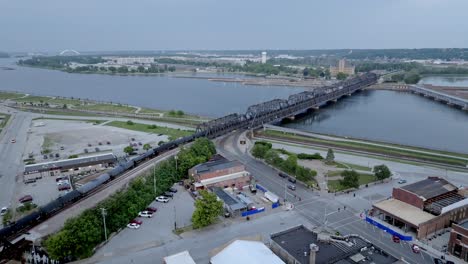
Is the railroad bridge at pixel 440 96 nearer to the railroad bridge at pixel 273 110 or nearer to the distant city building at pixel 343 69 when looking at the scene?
the railroad bridge at pixel 273 110

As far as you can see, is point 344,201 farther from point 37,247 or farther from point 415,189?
point 37,247

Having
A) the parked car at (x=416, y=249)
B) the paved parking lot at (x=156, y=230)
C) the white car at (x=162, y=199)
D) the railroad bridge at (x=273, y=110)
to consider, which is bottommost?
the parked car at (x=416, y=249)

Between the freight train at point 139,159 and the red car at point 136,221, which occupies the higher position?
the freight train at point 139,159

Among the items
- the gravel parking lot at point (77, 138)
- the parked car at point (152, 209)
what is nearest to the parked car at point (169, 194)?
the parked car at point (152, 209)

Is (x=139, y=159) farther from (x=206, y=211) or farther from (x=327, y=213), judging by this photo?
(x=327, y=213)

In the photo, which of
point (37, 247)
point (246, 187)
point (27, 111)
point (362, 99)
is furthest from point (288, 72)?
point (37, 247)

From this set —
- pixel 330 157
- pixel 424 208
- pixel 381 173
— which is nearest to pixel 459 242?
pixel 424 208
